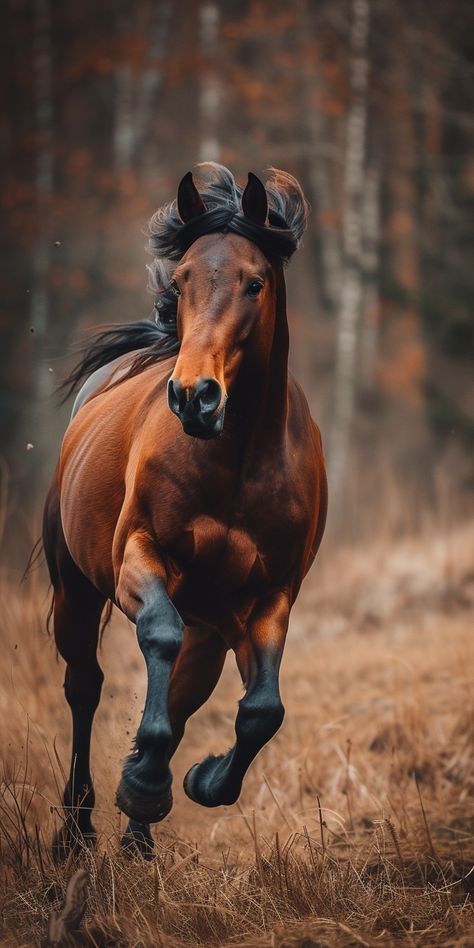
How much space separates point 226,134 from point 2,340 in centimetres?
523

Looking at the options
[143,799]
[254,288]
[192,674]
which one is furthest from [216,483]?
[192,674]

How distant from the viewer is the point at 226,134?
1880cm

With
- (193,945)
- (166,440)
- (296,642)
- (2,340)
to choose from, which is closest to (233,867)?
(193,945)

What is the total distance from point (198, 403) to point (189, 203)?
2.92ft

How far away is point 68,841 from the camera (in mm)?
4215

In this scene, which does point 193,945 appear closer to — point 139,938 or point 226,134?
point 139,938

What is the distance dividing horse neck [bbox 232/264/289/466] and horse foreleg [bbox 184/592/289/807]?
52 cm

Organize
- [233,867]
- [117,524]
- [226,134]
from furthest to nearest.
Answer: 1. [226,134]
2. [233,867]
3. [117,524]

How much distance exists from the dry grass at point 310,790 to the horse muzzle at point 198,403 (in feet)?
4.83

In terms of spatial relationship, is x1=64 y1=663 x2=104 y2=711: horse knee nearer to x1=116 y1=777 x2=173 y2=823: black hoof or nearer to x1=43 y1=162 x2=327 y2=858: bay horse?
x1=43 y1=162 x2=327 y2=858: bay horse

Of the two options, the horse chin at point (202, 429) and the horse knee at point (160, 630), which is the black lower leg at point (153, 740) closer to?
the horse knee at point (160, 630)

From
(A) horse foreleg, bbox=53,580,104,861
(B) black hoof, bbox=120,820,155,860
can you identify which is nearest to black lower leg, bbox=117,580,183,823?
(B) black hoof, bbox=120,820,155,860

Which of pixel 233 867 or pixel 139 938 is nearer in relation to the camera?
pixel 139 938

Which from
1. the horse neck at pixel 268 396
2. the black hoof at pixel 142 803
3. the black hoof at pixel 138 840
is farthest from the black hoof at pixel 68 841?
the horse neck at pixel 268 396
